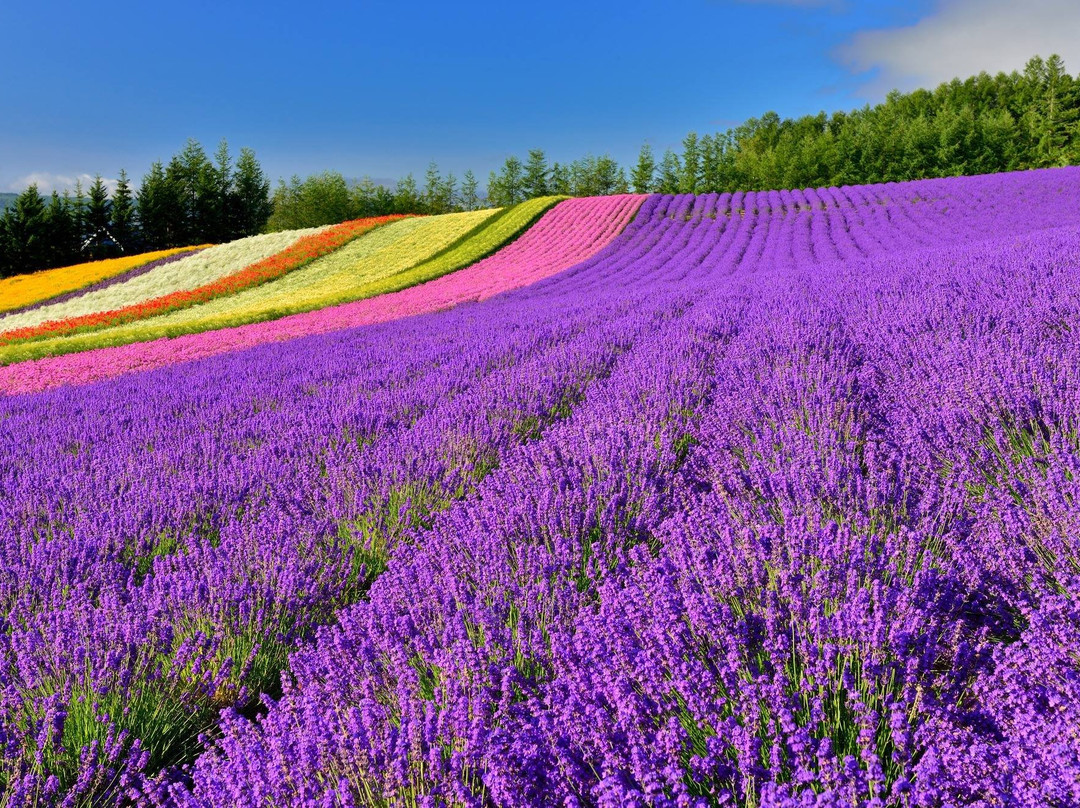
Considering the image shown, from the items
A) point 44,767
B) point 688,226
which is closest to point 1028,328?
point 44,767

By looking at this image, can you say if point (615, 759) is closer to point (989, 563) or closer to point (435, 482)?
point (989, 563)

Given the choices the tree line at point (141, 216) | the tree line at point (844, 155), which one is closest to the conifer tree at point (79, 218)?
the tree line at point (141, 216)

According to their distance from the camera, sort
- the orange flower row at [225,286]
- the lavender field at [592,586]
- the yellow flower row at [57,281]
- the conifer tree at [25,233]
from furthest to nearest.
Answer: the conifer tree at [25,233], the yellow flower row at [57,281], the orange flower row at [225,286], the lavender field at [592,586]

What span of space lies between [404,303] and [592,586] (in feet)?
40.3

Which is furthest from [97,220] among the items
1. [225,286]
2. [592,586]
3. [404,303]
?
[592,586]

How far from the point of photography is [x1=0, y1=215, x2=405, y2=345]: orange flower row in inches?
607

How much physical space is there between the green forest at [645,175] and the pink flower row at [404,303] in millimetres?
17118

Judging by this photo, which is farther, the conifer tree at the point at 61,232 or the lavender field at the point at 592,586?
the conifer tree at the point at 61,232

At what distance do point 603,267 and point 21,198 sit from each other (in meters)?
34.6

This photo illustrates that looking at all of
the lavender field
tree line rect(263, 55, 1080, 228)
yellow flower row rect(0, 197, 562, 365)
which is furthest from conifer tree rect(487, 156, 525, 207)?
the lavender field

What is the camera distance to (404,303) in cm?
1343

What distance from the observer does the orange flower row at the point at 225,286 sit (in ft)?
50.6

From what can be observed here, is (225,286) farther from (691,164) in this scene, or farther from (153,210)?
(691,164)

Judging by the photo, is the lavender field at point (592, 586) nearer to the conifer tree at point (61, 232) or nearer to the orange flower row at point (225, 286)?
the orange flower row at point (225, 286)
